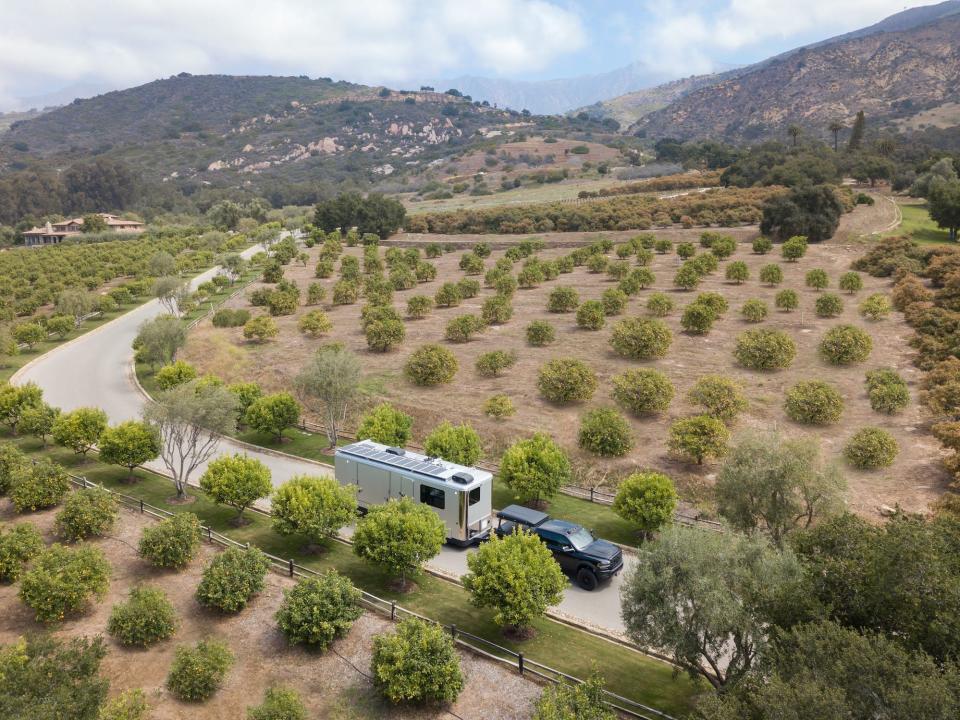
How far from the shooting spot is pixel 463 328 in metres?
39.9

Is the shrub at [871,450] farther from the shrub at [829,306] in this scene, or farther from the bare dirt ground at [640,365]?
the shrub at [829,306]

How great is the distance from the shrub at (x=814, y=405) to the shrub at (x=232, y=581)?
22.3m

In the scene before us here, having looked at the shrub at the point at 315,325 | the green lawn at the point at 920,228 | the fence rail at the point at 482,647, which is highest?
the green lawn at the point at 920,228

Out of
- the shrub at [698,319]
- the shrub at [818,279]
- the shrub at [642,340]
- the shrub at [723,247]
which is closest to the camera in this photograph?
the shrub at [642,340]

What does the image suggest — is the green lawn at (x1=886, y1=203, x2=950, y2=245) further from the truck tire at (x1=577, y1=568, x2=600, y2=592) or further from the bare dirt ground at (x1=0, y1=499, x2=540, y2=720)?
the bare dirt ground at (x1=0, y1=499, x2=540, y2=720)

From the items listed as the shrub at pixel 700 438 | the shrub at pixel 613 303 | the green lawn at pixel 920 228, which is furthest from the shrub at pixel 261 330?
the green lawn at pixel 920 228

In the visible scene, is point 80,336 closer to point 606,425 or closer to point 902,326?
point 606,425

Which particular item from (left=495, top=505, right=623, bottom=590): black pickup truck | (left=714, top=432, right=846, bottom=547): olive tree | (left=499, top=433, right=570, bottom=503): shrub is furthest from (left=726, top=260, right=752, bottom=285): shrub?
(left=495, top=505, right=623, bottom=590): black pickup truck

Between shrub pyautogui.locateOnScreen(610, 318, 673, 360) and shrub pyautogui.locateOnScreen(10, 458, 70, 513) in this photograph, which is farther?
shrub pyautogui.locateOnScreen(610, 318, 673, 360)

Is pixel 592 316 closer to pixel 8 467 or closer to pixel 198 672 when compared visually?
pixel 8 467

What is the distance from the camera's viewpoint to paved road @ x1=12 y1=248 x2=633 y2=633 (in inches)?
707

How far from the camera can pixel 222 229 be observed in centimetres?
11856

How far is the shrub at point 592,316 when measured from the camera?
1586 inches

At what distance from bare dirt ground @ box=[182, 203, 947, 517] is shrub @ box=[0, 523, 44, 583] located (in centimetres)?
1520
